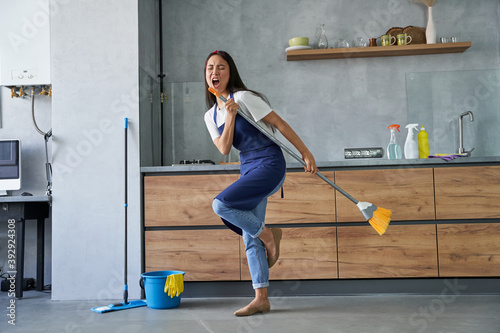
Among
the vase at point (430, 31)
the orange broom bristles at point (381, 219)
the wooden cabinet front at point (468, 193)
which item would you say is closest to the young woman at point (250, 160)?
the orange broom bristles at point (381, 219)

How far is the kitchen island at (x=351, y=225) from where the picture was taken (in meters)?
3.09

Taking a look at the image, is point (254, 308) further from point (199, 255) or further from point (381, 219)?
point (381, 219)

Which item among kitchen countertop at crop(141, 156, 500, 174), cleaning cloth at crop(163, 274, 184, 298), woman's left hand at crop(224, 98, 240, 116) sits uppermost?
woman's left hand at crop(224, 98, 240, 116)

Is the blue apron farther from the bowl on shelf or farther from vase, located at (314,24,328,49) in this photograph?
vase, located at (314,24,328,49)

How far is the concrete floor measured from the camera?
2.31 meters

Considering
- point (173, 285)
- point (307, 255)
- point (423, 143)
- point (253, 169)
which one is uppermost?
point (423, 143)

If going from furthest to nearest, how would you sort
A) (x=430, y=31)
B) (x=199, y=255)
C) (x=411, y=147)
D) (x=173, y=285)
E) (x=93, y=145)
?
(x=430, y=31) → (x=411, y=147) → (x=93, y=145) → (x=199, y=255) → (x=173, y=285)

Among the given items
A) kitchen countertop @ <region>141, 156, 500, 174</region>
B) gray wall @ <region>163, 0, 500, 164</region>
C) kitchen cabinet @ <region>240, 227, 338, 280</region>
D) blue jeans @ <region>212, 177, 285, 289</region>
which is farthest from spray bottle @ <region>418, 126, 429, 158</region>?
blue jeans @ <region>212, 177, 285, 289</region>

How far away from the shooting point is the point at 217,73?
8.32ft

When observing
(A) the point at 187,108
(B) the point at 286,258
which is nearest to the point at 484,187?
(B) the point at 286,258

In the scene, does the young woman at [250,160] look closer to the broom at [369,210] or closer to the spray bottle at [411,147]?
the broom at [369,210]

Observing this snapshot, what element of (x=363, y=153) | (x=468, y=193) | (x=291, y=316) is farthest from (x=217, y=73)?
(x=468, y=193)

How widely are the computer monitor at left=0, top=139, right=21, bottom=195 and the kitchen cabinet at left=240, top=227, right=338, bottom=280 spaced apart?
1960 millimetres

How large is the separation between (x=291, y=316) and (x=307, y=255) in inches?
25.2
